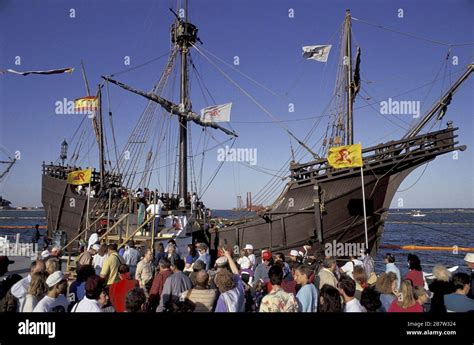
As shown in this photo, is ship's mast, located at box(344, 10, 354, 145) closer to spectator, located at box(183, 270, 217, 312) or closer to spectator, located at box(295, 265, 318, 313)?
spectator, located at box(295, 265, 318, 313)

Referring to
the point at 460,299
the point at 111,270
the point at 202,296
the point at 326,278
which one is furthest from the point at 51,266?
the point at 460,299

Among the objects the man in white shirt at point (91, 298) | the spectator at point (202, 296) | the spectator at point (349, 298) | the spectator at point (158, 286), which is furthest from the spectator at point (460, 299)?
the man in white shirt at point (91, 298)

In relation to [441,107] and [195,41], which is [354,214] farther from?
[195,41]

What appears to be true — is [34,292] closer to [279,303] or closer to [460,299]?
[279,303]

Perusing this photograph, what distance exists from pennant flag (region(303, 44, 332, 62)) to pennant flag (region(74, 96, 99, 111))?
43.1ft

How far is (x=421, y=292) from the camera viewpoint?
4.58 metres

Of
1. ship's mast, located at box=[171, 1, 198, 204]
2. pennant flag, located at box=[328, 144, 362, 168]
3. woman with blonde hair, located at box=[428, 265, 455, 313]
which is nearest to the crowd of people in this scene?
woman with blonde hair, located at box=[428, 265, 455, 313]

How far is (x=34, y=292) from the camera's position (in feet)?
13.5

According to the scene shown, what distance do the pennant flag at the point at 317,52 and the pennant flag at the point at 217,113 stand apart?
4.76 metres

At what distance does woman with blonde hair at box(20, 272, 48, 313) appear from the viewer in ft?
13.2

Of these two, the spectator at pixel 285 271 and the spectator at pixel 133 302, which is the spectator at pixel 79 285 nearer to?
the spectator at pixel 133 302

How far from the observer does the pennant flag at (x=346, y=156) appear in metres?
12.3

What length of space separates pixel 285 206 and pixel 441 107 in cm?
812

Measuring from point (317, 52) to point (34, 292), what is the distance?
15561 mm
